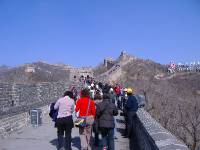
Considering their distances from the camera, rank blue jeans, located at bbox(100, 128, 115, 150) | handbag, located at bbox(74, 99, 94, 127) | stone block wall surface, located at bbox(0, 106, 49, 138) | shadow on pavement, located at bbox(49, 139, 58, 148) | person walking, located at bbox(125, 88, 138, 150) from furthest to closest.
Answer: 1. stone block wall surface, located at bbox(0, 106, 49, 138)
2. person walking, located at bbox(125, 88, 138, 150)
3. shadow on pavement, located at bbox(49, 139, 58, 148)
4. blue jeans, located at bbox(100, 128, 115, 150)
5. handbag, located at bbox(74, 99, 94, 127)

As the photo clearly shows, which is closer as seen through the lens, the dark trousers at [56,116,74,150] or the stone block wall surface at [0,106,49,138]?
the dark trousers at [56,116,74,150]

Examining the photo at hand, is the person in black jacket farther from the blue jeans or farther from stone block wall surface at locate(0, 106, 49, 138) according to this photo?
stone block wall surface at locate(0, 106, 49, 138)

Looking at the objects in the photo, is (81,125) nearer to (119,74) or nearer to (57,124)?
(57,124)

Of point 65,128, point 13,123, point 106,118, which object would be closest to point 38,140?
point 13,123

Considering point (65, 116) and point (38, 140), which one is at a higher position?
point (65, 116)

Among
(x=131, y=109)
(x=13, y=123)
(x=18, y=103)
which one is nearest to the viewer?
(x=131, y=109)

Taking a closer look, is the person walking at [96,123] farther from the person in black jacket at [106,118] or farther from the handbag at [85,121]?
the handbag at [85,121]

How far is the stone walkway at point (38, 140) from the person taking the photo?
39.1 feet

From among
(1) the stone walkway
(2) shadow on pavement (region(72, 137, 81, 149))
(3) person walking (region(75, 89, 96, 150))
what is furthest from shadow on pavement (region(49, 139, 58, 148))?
(3) person walking (region(75, 89, 96, 150))

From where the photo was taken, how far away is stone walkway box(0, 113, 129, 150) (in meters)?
11.9

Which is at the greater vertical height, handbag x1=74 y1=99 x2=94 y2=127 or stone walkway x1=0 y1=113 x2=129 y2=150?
handbag x1=74 y1=99 x2=94 y2=127

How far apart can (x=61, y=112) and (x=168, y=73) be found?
333ft

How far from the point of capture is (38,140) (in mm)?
13266

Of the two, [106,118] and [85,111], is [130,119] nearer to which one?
[106,118]
